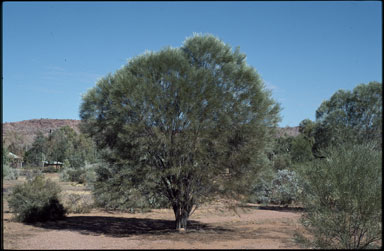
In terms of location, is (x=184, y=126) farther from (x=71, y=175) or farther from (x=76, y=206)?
(x=71, y=175)

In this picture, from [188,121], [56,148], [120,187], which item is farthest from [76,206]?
[56,148]

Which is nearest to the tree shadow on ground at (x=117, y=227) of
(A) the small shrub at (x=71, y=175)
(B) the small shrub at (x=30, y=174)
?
(B) the small shrub at (x=30, y=174)

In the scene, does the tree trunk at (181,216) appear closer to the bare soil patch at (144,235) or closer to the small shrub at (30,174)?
the bare soil patch at (144,235)

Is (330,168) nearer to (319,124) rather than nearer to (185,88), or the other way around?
(185,88)

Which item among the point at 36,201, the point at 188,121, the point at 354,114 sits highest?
the point at 354,114

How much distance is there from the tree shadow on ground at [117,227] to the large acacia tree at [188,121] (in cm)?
118

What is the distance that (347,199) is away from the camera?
8688 mm

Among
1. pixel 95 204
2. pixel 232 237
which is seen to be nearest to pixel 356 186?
pixel 232 237

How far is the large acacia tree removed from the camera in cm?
1181

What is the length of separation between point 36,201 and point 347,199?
38.1 ft

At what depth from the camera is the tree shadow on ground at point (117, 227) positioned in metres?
12.6

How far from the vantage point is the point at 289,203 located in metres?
23.8

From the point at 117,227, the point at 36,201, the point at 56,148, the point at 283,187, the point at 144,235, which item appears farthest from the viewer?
the point at 56,148

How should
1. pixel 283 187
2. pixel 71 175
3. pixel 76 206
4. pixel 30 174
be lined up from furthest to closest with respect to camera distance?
pixel 71 175 < pixel 30 174 < pixel 283 187 < pixel 76 206
